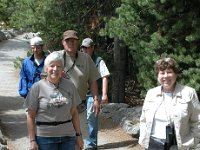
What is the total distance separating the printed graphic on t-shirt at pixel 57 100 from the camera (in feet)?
14.3

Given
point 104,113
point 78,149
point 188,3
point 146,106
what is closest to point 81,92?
point 78,149

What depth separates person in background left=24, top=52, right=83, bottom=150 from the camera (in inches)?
172

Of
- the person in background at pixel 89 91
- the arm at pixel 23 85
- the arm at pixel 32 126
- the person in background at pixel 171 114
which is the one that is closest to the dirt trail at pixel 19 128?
the person in background at pixel 89 91

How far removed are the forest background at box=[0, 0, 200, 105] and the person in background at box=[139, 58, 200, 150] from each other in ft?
12.5

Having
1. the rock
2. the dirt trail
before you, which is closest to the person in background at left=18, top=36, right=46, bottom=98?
the dirt trail

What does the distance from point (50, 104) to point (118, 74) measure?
8.95 m

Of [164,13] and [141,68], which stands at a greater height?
[164,13]

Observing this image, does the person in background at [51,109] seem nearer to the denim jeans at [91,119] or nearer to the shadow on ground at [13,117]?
the denim jeans at [91,119]

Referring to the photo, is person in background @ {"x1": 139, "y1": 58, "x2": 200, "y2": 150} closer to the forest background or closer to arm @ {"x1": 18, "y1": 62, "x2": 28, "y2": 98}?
arm @ {"x1": 18, "y1": 62, "x2": 28, "y2": 98}

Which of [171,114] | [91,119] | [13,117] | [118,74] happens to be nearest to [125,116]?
[13,117]

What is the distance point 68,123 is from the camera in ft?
14.8

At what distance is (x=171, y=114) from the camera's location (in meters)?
4.17

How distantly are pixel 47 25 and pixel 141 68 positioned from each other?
14.9 ft

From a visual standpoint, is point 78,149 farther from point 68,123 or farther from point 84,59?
point 84,59
